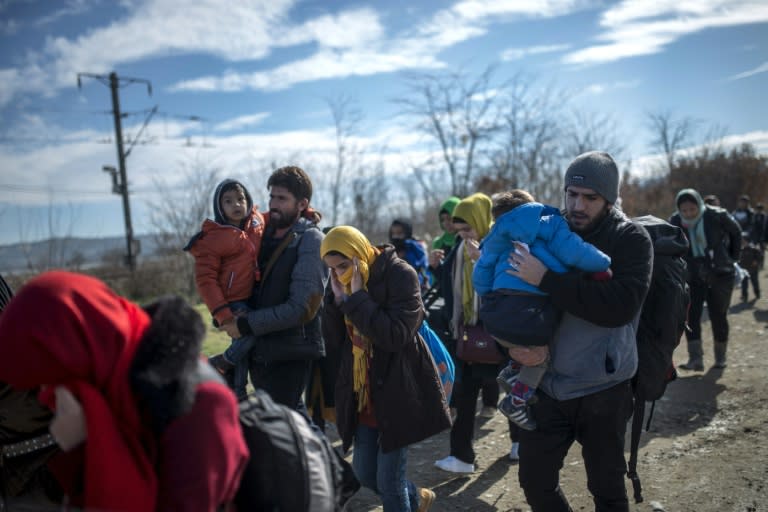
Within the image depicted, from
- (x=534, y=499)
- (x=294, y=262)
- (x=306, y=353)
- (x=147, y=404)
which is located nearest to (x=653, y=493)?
(x=534, y=499)

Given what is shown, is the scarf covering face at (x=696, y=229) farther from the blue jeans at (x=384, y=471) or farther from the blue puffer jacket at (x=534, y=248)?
the blue jeans at (x=384, y=471)

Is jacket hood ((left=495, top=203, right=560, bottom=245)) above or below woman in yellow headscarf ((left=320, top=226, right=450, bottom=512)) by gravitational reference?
above

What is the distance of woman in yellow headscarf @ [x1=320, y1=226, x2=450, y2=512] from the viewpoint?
302cm

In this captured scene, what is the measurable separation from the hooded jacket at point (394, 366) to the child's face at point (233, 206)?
1.01 meters

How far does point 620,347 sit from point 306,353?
183 centimetres

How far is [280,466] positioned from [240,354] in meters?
1.87

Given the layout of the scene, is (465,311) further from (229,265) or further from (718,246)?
(718,246)

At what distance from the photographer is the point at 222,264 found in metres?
3.66

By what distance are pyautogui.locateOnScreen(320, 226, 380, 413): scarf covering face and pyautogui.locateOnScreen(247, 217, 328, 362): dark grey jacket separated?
38 centimetres

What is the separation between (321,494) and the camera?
71.8 inches

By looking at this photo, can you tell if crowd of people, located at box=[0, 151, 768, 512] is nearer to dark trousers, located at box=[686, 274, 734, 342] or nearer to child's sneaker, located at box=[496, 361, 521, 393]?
child's sneaker, located at box=[496, 361, 521, 393]

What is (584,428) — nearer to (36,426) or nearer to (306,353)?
(306,353)

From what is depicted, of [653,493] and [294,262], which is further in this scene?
[653,493]

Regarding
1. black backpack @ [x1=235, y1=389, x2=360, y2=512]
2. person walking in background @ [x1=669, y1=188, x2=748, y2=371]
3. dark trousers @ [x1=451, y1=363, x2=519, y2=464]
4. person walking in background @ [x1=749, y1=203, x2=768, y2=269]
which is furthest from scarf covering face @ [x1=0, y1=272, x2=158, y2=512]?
person walking in background @ [x1=749, y1=203, x2=768, y2=269]
